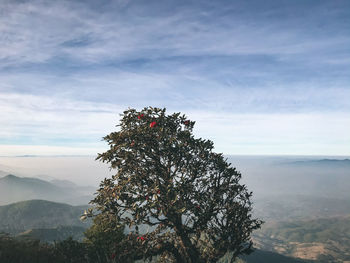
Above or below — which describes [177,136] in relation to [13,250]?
above

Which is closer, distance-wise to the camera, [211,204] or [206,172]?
[211,204]

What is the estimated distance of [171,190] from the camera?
42.6ft

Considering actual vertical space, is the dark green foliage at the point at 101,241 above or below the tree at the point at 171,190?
below

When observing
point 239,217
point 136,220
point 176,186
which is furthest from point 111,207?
point 239,217

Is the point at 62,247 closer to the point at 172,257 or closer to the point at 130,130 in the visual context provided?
the point at 172,257

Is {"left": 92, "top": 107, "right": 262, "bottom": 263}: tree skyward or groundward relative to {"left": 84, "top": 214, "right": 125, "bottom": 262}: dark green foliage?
skyward

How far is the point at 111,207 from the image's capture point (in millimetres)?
13594

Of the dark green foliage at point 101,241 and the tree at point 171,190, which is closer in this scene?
the tree at point 171,190

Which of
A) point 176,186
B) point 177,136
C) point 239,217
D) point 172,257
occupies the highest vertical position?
point 177,136

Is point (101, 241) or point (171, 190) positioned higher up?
point (171, 190)

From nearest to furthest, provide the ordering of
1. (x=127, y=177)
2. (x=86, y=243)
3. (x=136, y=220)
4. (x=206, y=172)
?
1. (x=136, y=220)
2. (x=127, y=177)
3. (x=206, y=172)
4. (x=86, y=243)

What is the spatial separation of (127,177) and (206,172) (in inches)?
195

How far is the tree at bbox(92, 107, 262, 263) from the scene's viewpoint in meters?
13.4

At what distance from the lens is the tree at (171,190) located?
1344 centimetres
